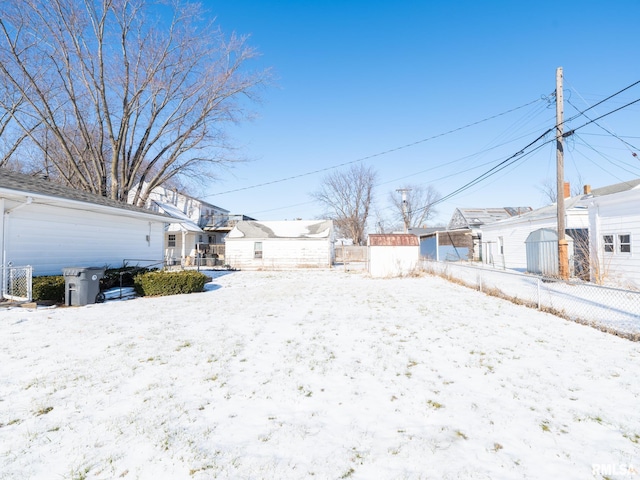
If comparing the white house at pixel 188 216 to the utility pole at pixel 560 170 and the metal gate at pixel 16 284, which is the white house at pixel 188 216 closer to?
the metal gate at pixel 16 284

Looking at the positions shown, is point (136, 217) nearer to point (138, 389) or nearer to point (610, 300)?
point (138, 389)

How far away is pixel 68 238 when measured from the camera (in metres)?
10.5

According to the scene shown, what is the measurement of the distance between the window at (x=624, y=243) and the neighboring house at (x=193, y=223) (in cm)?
2554

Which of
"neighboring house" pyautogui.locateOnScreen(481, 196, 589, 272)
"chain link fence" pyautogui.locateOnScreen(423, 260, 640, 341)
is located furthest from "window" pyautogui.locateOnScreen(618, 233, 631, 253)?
"neighboring house" pyautogui.locateOnScreen(481, 196, 589, 272)

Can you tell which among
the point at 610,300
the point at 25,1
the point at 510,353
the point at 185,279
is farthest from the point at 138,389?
the point at 25,1

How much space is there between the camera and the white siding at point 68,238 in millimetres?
8930

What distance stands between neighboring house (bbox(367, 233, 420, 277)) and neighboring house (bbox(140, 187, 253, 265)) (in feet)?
50.6

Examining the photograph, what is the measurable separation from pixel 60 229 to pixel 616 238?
19.8m

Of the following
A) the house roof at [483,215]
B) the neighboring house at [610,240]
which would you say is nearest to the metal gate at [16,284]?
the neighboring house at [610,240]

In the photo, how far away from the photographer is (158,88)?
20.1m

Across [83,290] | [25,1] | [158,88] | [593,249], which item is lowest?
[83,290]

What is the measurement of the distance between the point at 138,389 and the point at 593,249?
51.0ft

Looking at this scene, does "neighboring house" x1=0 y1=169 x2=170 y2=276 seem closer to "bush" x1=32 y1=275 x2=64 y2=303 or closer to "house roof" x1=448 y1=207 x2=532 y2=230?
"bush" x1=32 y1=275 x2=64 y2=303

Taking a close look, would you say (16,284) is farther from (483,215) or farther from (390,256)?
(483,215)
